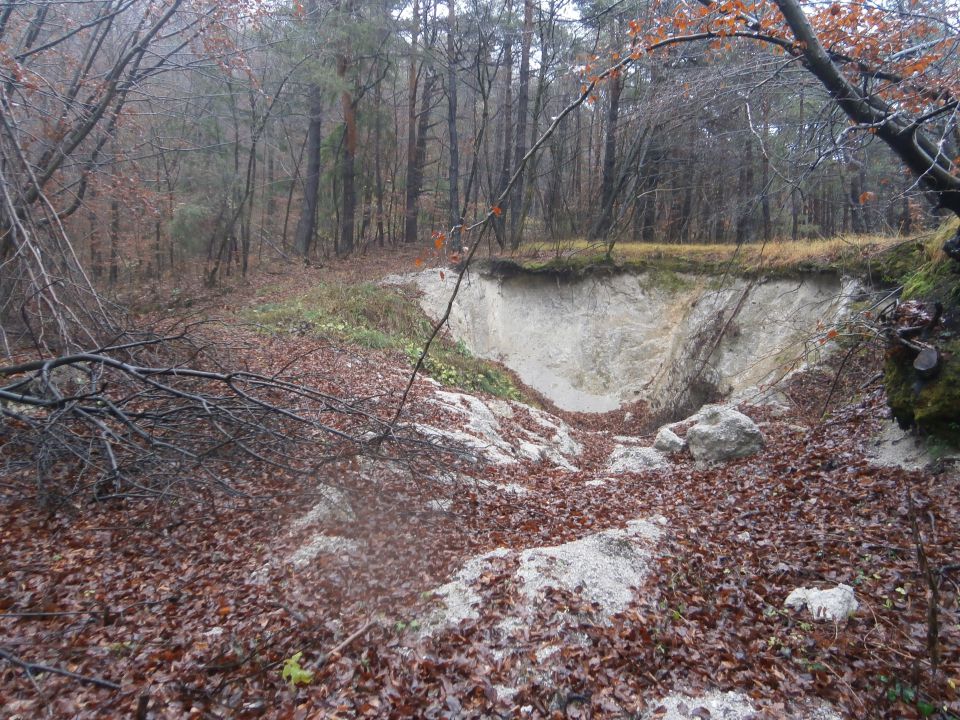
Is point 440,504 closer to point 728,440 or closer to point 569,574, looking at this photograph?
point 569,574

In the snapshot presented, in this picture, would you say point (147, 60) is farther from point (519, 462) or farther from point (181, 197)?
point (519, 462)

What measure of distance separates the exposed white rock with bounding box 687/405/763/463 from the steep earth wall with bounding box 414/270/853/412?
491 cm

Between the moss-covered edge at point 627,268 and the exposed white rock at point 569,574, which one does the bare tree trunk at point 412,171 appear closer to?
the moss-covered edge at point 627,268

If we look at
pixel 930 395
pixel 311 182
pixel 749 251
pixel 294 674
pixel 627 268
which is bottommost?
pixel 294 674

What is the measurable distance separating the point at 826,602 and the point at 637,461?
481 cm

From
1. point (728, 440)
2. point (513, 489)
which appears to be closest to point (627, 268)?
point (728, 440)

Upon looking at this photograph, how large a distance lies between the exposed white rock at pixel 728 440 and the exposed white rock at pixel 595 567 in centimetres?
301

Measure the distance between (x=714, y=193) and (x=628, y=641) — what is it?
1732 cm

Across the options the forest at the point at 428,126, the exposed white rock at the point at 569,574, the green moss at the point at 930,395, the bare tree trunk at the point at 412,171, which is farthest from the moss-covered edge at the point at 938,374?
the bare tree trunk at the point at 412,171

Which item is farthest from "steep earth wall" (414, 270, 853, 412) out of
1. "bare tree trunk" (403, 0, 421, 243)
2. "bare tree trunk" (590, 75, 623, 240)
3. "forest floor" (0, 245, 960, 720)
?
"bare tree trunk" (403, 0, 421, 243)

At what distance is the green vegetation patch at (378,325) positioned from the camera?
12797 mm

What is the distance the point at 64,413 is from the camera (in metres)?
5.38

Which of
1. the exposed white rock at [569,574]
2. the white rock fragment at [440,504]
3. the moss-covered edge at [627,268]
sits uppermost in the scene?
the moss-covered edge at [627,268]

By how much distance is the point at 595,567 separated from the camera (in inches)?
186
